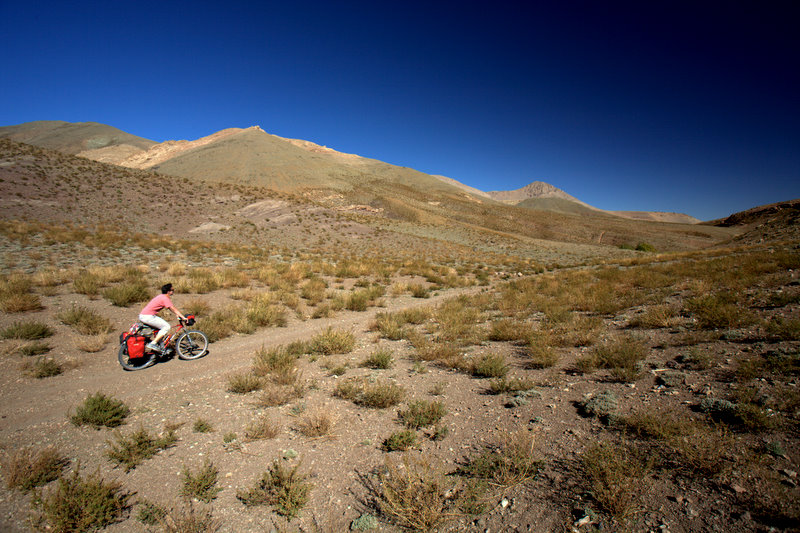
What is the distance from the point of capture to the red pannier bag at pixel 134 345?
6844mm

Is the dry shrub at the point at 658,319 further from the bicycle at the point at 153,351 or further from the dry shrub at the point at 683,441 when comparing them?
the bicycle at the point at 153,351

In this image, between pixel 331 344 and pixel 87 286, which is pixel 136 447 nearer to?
pixel 331 344

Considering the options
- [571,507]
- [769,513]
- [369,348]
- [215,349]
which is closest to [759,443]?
[769,513]

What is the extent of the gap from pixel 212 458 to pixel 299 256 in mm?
21868

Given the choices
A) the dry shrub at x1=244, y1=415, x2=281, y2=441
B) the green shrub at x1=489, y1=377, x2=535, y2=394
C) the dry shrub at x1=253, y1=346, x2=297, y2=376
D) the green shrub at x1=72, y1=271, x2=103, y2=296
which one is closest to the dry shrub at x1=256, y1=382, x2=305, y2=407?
the dry shrub at x1=253, y1=346, x2=297, y2=376

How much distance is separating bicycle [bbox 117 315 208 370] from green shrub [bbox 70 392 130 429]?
207 centimetres

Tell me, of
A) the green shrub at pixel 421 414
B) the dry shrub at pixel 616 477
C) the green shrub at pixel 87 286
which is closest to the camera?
the dry shrub at pixel 616 477

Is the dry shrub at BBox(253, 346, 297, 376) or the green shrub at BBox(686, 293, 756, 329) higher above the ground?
the green shrub at BBox(686, 293, 756, 329)

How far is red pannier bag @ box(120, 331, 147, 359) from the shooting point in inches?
269

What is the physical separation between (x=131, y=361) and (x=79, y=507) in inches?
193

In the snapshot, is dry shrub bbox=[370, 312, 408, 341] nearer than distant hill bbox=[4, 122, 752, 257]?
Yes

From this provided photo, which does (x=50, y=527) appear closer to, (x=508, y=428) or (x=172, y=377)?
(x=172, y=377)

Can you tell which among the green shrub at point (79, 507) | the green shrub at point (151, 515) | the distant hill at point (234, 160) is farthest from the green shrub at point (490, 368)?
the distant hill at point (234, 160)

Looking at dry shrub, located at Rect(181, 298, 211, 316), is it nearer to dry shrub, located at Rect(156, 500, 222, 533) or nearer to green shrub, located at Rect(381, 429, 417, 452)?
dry shrub, located at Rect(156, 500, 222, 533)
